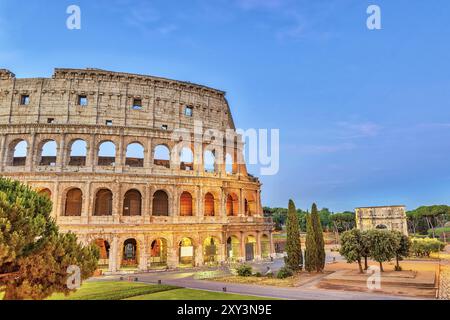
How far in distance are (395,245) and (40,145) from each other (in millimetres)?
35778

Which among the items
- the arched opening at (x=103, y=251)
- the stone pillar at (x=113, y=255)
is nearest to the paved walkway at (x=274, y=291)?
the stone pillar at (x=113, y=255)

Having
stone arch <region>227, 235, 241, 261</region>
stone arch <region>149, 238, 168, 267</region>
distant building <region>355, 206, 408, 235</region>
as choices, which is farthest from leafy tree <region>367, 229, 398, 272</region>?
distant building <region>355, 206, 408, 235</region>

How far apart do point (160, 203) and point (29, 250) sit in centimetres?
2309

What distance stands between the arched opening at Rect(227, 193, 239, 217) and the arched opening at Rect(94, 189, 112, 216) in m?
14.9

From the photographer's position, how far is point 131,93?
35562 millimetres

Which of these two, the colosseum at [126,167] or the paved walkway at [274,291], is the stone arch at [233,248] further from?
the paved walkway at [274,291]

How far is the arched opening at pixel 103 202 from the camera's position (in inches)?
1345

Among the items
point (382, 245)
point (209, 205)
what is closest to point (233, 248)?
point (209, 205)

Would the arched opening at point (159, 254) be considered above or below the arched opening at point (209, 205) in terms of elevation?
below

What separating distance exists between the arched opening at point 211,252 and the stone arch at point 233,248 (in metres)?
1.84

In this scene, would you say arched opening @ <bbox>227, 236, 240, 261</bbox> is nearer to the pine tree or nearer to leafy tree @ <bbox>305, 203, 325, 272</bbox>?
the pine tree

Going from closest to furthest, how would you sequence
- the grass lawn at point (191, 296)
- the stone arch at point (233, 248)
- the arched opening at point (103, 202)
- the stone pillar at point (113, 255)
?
the grass lawn at point (191, 296) < the stone pillar at point (113, 255) < the arched opening at point (103, 202) < the stone arch at point (233, 248)
